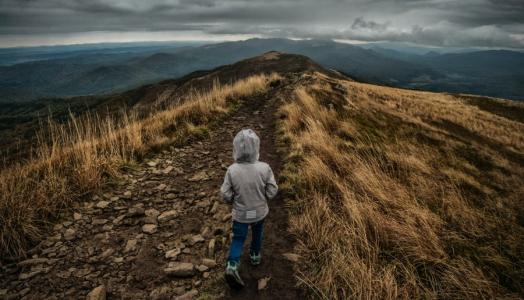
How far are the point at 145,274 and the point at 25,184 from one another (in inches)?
109

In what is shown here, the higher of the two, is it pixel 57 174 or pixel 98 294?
pixel 57 174

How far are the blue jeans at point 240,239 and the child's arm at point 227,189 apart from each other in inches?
13.7

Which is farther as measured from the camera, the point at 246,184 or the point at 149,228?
the point at 149,228

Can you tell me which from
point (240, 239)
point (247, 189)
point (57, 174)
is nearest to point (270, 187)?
point (247, 189)

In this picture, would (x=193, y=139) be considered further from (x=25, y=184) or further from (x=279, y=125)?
(x=25, y=184)

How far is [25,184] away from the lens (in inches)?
177

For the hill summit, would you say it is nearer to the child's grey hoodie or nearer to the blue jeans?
the blue jeans

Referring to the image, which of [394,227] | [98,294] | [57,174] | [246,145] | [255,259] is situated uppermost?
[246,145]

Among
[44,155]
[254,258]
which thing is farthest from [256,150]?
[44,155]

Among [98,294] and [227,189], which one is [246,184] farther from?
[98,294]

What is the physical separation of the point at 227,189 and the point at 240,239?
2.11 ft

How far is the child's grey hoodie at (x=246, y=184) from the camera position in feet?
11.4

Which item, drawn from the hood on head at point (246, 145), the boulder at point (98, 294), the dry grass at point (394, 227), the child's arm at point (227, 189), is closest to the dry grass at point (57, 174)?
the boulder at point (98, 294)

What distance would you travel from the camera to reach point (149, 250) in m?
3.90
